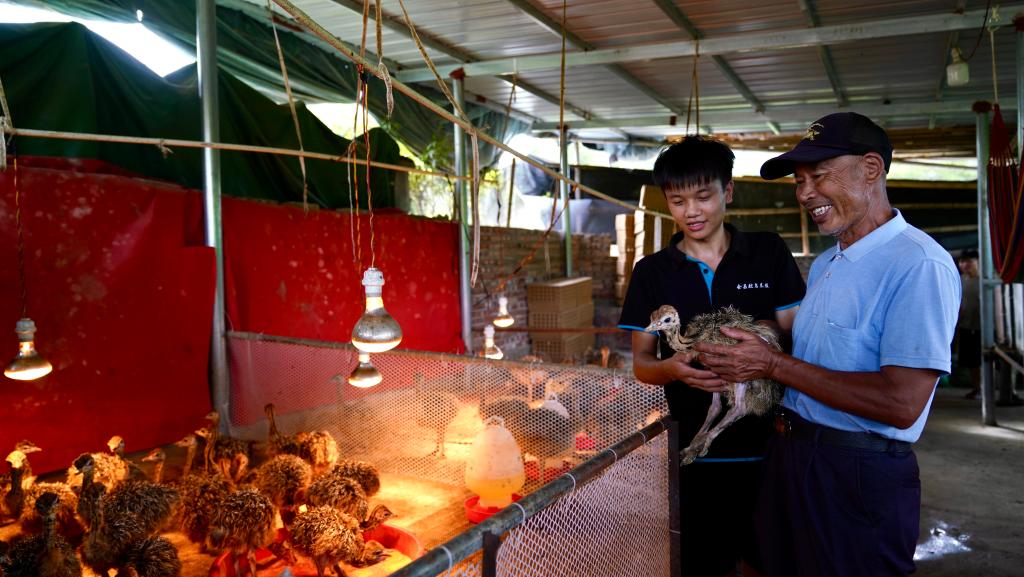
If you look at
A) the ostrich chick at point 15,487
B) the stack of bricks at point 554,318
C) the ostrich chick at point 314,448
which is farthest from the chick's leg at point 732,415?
the stack of bricks at point 554,318

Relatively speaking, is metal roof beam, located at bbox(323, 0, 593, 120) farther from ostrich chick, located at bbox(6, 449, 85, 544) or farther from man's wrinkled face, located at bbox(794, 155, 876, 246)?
man's wrinkled face, located at bbox(794, 155, 876, 246)

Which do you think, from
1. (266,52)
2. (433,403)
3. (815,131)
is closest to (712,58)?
(266,52)

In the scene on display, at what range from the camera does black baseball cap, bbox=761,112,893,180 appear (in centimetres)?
173

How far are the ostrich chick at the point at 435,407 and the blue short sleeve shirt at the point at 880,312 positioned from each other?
81.7 inches

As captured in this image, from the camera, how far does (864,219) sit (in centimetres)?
179

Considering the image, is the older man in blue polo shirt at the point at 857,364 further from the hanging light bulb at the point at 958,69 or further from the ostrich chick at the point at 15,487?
the hanging light bulb at the point at 958,69

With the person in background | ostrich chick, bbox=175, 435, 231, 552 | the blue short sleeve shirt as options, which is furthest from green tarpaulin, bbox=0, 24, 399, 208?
the person in background

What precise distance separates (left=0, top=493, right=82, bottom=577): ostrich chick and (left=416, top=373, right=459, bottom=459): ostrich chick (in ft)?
5.83

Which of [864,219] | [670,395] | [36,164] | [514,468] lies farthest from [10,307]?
[864,219]

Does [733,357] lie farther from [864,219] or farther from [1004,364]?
[1004,364]

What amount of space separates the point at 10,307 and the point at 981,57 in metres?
10.4

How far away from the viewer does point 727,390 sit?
6.73 feet

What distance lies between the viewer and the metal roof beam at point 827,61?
240 inches

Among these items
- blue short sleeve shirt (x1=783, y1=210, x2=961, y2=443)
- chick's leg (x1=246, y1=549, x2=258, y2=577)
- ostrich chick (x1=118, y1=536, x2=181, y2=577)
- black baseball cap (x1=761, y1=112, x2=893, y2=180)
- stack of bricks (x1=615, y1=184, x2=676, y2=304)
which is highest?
stack of bricks (x1=615, y1=184, x2=676, y2=304)
